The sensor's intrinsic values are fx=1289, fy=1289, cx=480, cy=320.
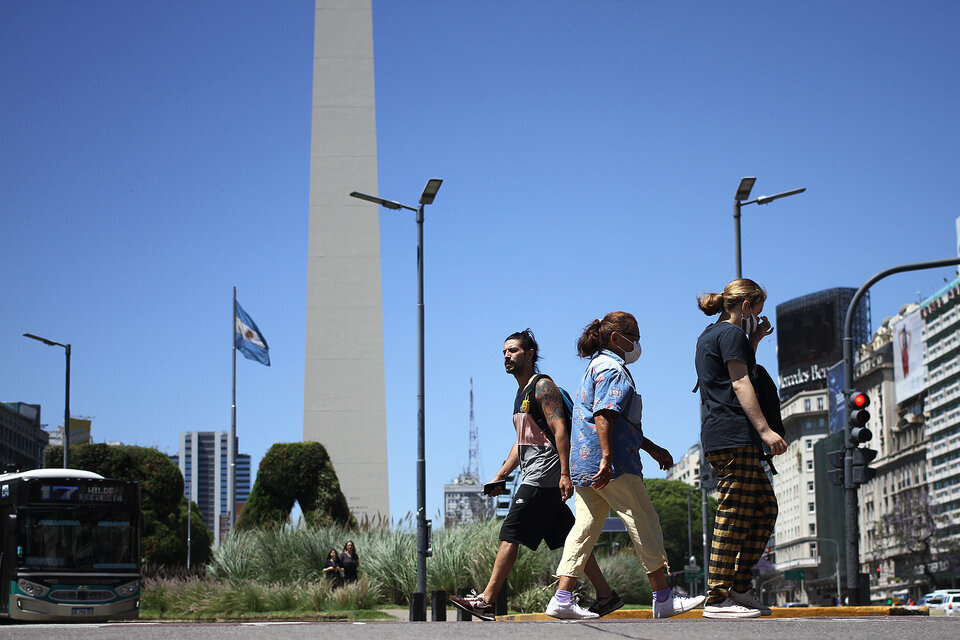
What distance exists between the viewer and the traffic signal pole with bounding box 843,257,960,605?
15.1 metres

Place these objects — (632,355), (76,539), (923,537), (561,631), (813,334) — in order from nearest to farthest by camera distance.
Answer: (561,631), (632,355), (76,539), (923,537), (813,334)

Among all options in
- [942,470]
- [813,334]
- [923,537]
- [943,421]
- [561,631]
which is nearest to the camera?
[561,631]

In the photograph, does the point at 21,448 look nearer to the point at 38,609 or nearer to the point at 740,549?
the point at 38,609

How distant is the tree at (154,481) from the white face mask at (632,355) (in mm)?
→ 23433

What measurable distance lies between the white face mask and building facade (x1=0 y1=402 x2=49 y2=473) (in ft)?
364

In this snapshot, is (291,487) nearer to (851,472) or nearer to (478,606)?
(851,472)

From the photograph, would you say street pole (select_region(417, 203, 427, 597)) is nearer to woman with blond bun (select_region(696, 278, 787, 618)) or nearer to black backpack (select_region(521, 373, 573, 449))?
black backpack (select_region(521, 373, 573, 449))

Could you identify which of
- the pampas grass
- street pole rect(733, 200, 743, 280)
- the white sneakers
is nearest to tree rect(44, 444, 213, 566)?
the pampas grass

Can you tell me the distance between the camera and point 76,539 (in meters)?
19.2

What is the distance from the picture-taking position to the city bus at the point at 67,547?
18.3 metres

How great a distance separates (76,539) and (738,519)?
48.6ft

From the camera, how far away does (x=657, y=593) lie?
7.03 meters

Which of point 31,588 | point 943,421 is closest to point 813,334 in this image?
point 943,421

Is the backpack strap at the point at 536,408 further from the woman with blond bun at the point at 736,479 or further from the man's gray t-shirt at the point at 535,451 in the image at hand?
the woman with blond bun at the point at 736,479
